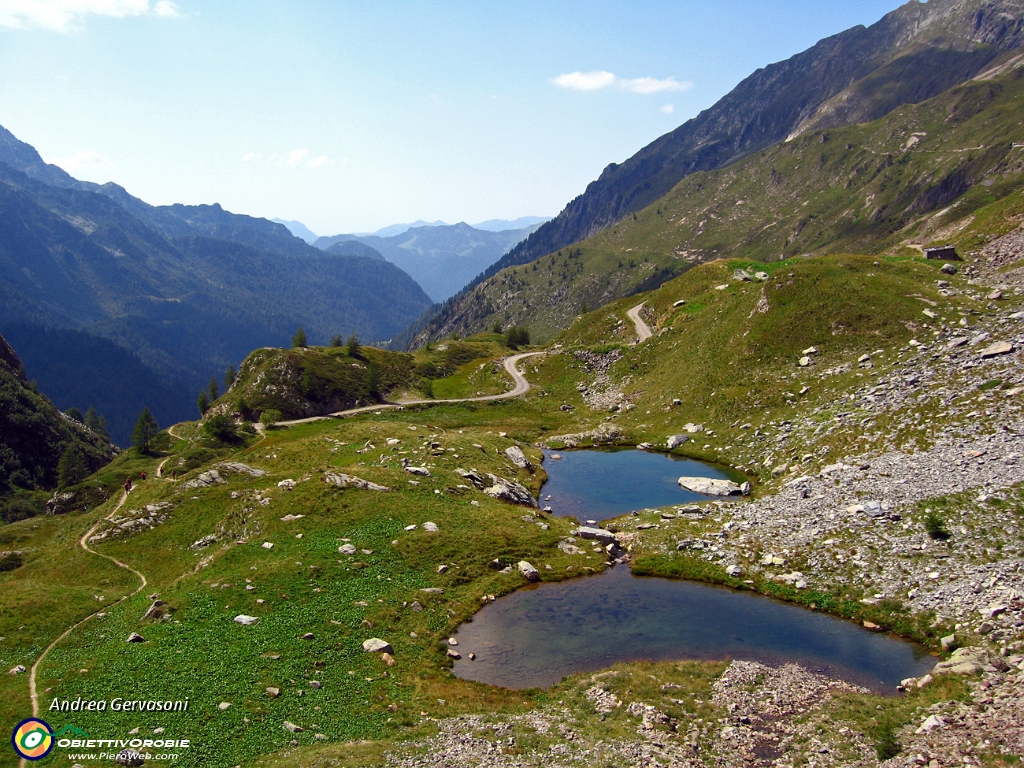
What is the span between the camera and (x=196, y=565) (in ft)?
130

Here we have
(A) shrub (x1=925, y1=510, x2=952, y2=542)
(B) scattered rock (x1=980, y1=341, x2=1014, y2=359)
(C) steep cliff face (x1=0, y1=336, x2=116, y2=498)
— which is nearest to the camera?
(A) shrub (x1=925, y1=510, x2=952, y2=542)

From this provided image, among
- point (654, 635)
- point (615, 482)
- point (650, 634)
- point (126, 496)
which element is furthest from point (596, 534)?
point (126, 496)

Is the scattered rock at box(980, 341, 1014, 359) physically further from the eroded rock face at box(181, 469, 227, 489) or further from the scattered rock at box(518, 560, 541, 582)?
the eroded rock face at box(181, 469, 227, 489)

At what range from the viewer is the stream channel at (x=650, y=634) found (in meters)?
28.2

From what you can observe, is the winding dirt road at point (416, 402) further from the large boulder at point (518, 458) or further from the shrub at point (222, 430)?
the large boulder at point (518, 458)

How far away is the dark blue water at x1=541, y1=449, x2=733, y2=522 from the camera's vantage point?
172ft

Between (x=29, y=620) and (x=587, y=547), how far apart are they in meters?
35.3

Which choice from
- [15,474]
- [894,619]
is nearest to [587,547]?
[894,619]

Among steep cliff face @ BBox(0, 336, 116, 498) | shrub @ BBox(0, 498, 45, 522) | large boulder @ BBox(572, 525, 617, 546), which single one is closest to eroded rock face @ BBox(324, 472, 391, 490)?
large boulder @ BBox(572, 525, 617, 546)

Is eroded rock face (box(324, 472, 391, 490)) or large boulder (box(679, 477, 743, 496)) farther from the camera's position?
large boulder (box(679, 477, 743, 496))

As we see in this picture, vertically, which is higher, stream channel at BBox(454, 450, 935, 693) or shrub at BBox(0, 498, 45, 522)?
stream channel at BBox(454, 450, 935, 693)

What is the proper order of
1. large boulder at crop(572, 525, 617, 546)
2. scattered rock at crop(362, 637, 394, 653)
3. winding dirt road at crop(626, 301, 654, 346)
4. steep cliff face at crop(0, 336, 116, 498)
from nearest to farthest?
1. scattered rock at crop(362, 637, 394, 653)
2. large boulder at crop(572, 525, 617, 546)
3. winding dirt road at crop(626, 301, 654, 346)
4. steep cliff face at crop(0, 336, 116, 498)

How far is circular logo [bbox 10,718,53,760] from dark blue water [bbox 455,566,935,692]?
16492 millimetres

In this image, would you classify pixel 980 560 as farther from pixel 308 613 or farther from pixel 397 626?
pixel 308 613
